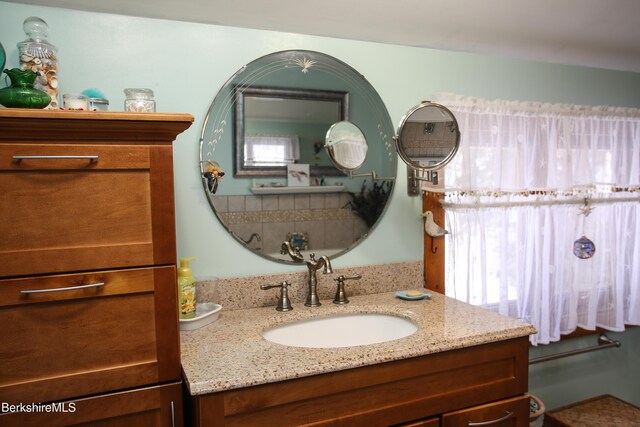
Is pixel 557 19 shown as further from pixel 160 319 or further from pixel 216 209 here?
pixel 160 319

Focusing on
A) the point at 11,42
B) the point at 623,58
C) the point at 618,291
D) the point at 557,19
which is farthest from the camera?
the point at 618,291

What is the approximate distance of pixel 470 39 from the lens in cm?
Result: 209

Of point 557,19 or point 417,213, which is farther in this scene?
point 417,213

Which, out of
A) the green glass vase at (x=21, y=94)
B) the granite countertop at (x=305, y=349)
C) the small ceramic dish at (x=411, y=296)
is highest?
the green glass vase at (x=21, y=94)

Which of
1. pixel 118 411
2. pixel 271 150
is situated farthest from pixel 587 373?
pixel 118 411

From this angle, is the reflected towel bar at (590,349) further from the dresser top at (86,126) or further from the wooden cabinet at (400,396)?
the dresser top at (86,126)

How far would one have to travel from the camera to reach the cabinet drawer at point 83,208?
44.6 inches

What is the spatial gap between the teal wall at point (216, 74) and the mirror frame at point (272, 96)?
0.11 m

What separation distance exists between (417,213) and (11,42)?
1763mm

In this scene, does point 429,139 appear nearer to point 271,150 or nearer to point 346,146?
point 346,146

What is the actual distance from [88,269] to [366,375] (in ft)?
2.79

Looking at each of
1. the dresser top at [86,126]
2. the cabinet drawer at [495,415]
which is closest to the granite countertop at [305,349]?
the cabinet drawer at [495,415]

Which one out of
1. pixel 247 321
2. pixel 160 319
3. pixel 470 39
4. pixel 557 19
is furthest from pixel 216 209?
pixel 557 19

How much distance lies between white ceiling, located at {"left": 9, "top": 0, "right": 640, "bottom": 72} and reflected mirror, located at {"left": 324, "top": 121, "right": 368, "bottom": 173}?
0.41m
